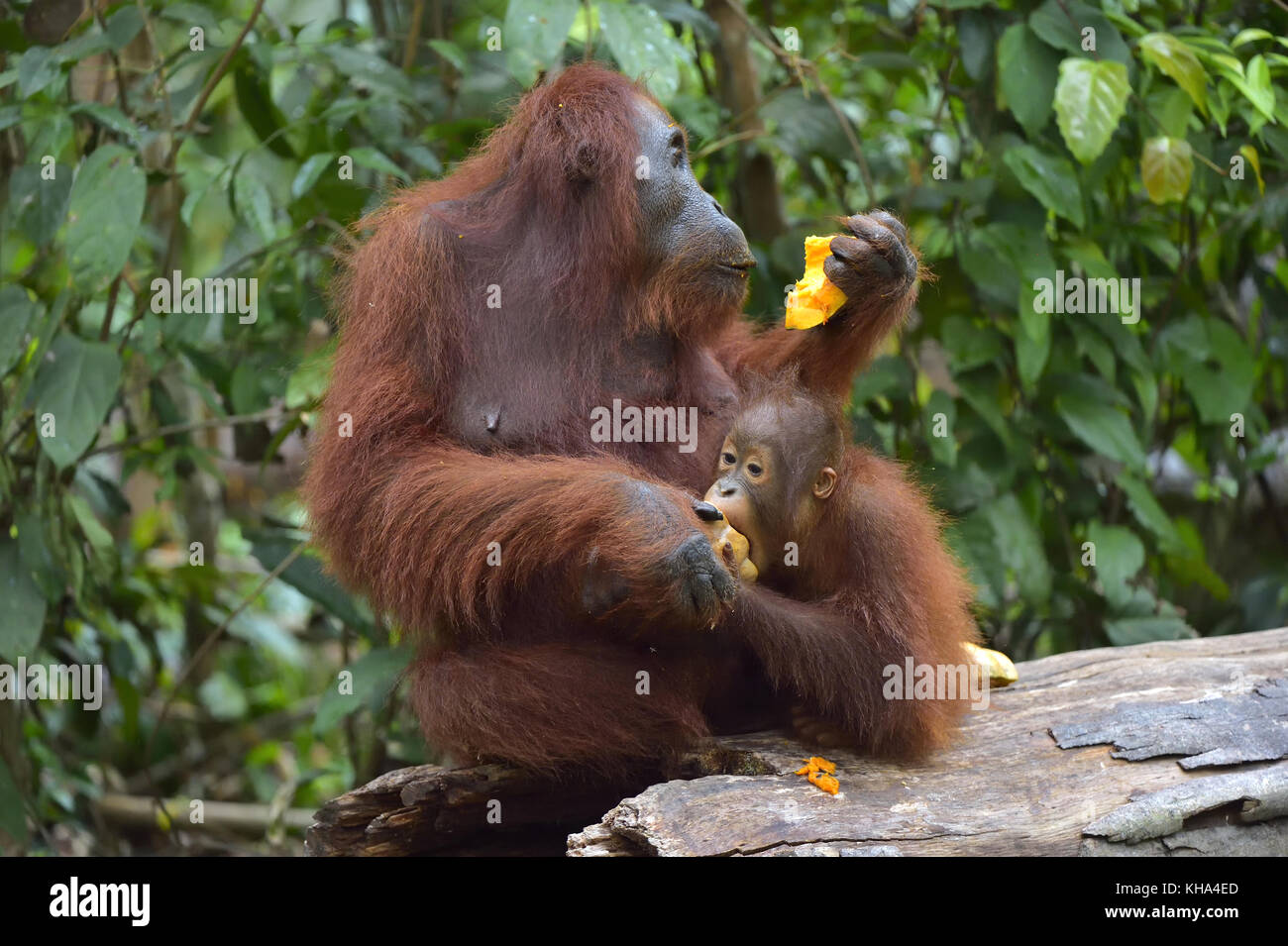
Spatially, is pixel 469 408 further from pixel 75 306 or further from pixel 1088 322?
pixel 1088 322

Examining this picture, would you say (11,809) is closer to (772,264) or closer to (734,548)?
(734,548)

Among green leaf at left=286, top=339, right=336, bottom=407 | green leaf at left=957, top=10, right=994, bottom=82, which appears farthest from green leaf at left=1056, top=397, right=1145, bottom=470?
green leaf at left=286, top=339, right=336, bottom=407

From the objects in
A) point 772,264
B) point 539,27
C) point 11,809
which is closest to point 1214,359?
point 772,264

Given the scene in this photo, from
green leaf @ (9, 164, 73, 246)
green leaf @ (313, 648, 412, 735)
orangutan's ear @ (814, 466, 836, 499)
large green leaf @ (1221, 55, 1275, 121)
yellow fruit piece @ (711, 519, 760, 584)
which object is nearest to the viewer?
yellow fruit piece @ (711, 519, 760, 584)

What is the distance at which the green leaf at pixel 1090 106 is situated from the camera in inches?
145

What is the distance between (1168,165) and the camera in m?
3.92

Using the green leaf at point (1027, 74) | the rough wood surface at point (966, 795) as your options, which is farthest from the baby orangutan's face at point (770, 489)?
the green leaf at point (1027, 74)

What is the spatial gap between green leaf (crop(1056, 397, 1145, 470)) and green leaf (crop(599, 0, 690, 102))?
1749 millimetres

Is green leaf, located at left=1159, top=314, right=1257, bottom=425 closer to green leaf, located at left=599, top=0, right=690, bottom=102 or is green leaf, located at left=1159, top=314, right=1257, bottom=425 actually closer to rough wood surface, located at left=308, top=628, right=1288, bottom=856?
rough wood surface, located at left=308, top=628, right=1288, bottom=856

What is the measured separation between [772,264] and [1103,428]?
131 centimetres

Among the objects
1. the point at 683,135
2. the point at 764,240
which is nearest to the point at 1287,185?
the point at 764,240

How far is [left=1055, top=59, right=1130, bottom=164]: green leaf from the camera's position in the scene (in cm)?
368

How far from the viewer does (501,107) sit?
3.87 metres
